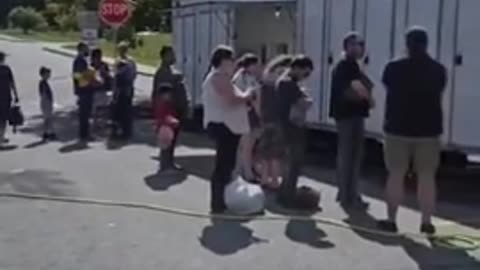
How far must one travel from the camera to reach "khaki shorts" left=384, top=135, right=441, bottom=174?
424 inches

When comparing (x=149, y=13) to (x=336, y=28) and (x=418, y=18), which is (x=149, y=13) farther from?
(x=418, y=18)

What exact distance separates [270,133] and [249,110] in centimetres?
59

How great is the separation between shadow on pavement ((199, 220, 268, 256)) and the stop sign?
14.9m

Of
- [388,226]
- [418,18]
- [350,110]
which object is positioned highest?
[418,18]

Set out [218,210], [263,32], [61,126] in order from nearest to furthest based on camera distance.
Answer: [218,210]
[263,32]
[61,126]

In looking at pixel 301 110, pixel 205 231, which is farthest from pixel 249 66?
pixel 205 231

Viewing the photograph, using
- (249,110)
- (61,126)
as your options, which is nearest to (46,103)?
(61,126)

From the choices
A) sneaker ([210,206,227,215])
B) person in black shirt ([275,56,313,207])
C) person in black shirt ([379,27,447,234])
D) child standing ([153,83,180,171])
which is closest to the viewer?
person in black shirt ([379,27,447,234])

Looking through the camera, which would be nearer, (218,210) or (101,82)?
(218,210)

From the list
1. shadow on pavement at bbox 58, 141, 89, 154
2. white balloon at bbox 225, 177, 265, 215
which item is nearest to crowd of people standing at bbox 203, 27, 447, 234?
white balloon at bbox 225, 177, 265, 215

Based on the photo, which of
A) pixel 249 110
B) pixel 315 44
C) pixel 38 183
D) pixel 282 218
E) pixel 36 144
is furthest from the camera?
pixel 36 144

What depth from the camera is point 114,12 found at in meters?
25.9

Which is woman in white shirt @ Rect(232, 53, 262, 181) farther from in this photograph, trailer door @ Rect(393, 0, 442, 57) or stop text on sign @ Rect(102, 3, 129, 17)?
stop text on sign @ Rect(102, 3, 129, 17)

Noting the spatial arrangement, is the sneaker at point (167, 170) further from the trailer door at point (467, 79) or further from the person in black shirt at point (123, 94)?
the person in black shirt at point (123, 94)
